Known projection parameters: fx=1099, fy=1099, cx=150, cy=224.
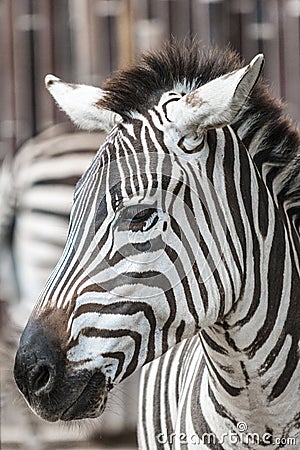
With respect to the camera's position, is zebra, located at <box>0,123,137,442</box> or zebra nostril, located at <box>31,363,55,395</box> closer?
zebra nostril, located at <box>31,363,55,395</box>

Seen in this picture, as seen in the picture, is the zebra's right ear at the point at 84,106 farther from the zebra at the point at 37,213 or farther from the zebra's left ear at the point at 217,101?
the zebra at the point at 37,213

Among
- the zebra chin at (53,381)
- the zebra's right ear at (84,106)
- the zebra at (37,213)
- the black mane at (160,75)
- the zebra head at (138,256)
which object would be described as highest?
the black mane at (160,75)

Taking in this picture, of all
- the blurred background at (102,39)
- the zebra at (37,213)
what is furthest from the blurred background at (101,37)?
the zebra at (37,213)

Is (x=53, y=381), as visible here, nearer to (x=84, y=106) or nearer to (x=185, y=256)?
(x=185, y=256)

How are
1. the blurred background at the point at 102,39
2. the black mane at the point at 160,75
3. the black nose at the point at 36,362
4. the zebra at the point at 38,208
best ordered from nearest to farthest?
the black nose at the point at 36,362 → the black mane at the point at 160,75 → the zebra at the point at 38,208 → the blurred background at the point at 102,39

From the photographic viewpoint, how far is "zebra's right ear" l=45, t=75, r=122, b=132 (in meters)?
2.94

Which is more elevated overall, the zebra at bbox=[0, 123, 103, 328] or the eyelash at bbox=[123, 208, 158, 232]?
the eyelash at bbox=[123, 208, 158, 232]

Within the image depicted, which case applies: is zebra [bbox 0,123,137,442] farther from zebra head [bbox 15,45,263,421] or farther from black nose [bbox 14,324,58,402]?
black nose [bbox 14,324,58,402]

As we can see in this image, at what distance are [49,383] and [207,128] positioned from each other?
0.74 metres

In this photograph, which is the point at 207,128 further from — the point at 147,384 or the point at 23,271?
the point at 23,271

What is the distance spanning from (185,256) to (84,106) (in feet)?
1.79

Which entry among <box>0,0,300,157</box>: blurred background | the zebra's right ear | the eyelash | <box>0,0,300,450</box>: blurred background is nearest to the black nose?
the eyelash

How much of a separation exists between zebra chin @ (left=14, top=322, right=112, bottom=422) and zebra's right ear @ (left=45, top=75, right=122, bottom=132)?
62 centimetres

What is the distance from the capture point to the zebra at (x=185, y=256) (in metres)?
2.66
